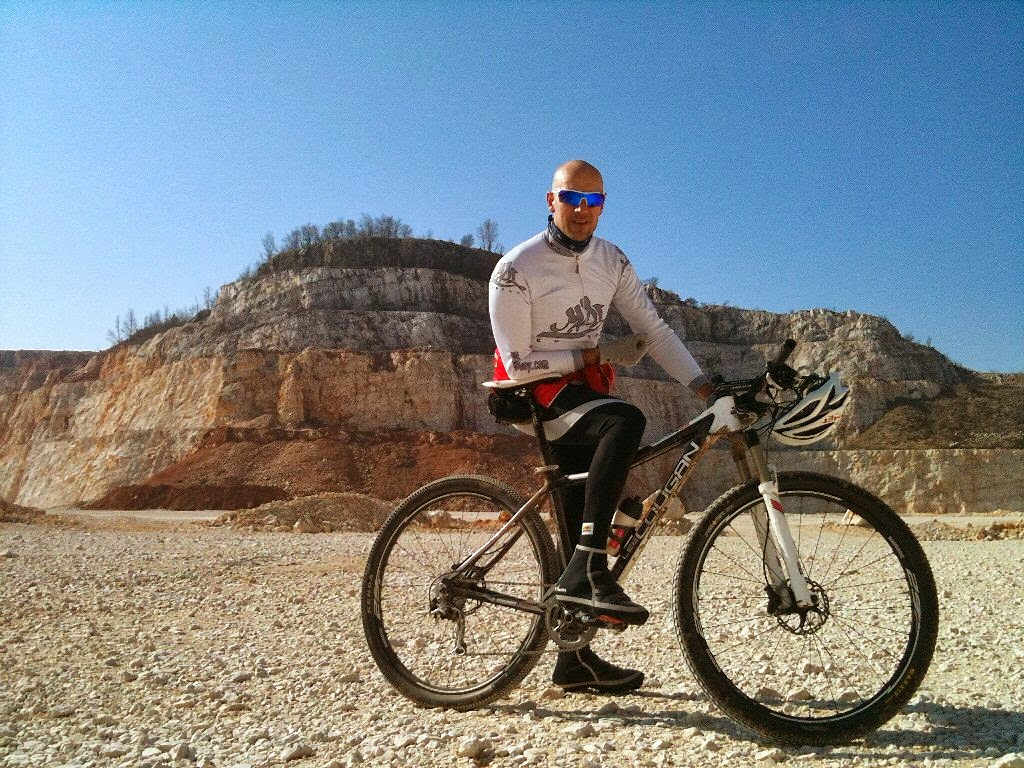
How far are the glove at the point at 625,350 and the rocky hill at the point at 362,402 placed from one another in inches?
1365

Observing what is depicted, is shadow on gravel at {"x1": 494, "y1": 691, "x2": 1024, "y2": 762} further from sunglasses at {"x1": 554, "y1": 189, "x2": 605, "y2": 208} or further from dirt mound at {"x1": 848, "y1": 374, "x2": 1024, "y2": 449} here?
dirt mound at {"x1": 848, "y1": 374, "x2": 1024, "y2": 449}

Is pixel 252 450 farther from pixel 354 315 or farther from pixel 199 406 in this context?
pixel 354 315

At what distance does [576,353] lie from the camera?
12.0 ft

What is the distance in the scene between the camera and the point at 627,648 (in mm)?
4832

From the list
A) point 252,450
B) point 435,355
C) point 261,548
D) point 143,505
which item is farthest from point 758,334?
point 261,548

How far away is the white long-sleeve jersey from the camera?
3646 mm

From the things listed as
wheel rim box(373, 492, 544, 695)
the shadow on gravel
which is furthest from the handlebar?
the shadow on gravel

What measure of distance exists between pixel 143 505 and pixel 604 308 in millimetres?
38227

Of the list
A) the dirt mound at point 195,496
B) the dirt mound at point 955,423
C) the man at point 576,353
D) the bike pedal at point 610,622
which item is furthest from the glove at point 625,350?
the dirt mound at point 955,423

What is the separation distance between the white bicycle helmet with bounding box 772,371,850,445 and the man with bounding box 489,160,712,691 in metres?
0.52

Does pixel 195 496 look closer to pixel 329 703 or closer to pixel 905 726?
pixel 329 703

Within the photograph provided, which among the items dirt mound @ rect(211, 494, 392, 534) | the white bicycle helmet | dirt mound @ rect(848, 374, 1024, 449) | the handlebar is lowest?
dirt mound @ rect(211, 494, 392, 534)

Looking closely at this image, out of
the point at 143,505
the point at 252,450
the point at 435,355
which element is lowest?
the point at 143,505

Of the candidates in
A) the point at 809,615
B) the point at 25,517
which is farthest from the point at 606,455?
the point at 25,517
